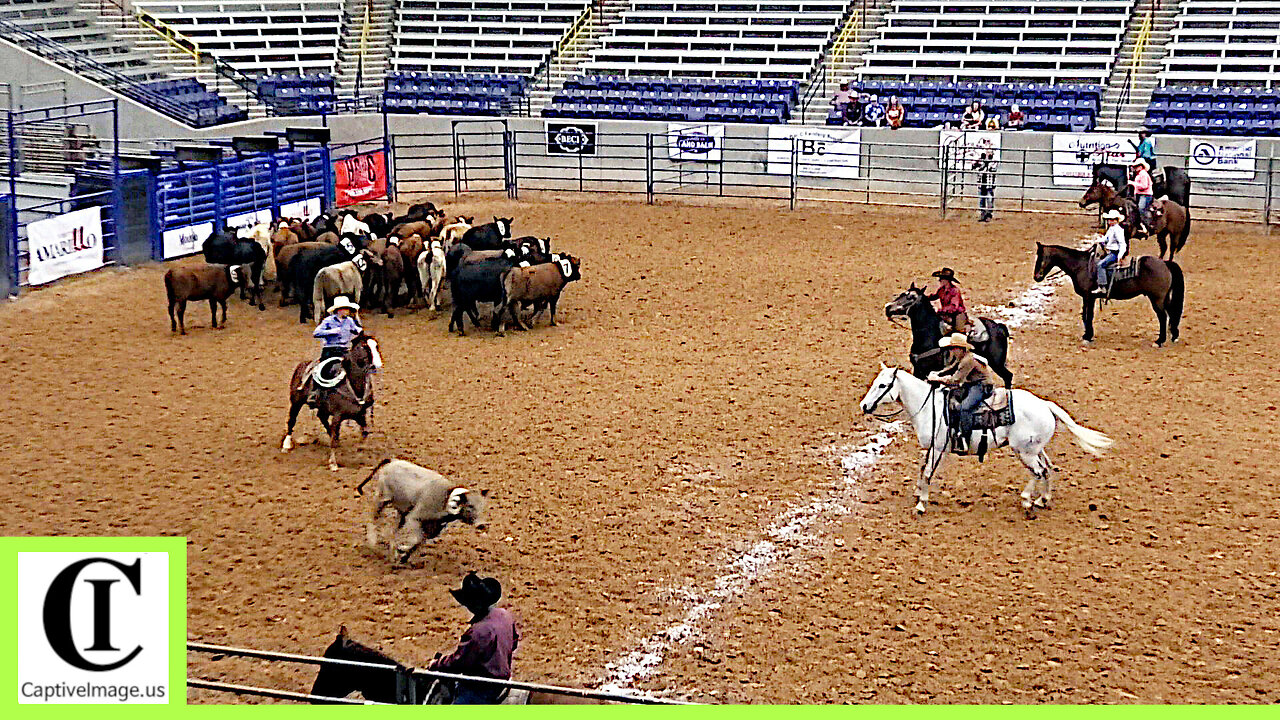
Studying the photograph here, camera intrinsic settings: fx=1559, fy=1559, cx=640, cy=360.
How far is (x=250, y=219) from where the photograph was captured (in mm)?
22141

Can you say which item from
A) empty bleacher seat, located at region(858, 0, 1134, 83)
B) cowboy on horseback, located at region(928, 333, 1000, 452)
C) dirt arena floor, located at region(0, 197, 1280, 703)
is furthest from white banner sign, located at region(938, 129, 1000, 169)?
cowboy on horseback, located at region(928, 333, 1000, 452)

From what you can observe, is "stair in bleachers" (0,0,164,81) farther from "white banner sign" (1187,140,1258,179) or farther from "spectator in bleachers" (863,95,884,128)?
"white banner sign" (1187,140,1258,179)

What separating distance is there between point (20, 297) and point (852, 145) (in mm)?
14288

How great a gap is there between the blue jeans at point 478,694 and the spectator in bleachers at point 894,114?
21692 millimetres

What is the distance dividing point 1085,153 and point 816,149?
4515 mm

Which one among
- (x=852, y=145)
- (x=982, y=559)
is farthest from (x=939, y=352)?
(x=852, y=145)

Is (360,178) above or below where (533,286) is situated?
above

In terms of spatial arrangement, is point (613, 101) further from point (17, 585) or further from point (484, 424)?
point (17, 585)

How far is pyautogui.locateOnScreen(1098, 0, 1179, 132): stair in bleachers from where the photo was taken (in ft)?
92.9

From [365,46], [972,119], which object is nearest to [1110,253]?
[972,119]

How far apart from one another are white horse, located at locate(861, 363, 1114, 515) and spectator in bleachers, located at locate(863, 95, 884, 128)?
17.6 m

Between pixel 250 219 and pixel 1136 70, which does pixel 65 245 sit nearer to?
pixel 250 219

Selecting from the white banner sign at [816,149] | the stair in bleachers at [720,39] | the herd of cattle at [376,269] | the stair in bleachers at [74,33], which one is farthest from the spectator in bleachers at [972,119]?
the stair in bleachers at [74,33]

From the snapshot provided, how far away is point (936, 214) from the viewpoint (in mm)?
24562
